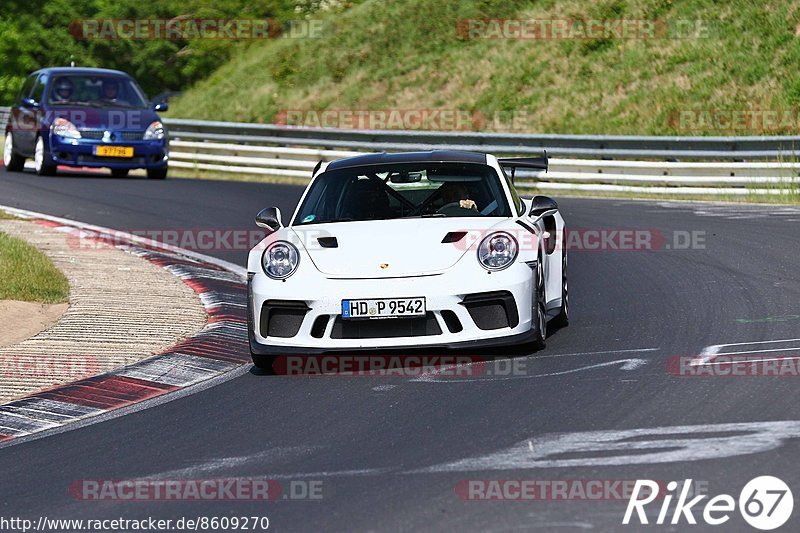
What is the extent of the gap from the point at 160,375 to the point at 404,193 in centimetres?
213

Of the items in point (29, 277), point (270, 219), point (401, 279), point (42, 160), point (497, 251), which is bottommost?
point (29, 277)

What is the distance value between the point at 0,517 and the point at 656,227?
454 inches

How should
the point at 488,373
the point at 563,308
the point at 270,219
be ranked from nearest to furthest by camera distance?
the point at 488,373
the point at 270,219
the point at 563,308

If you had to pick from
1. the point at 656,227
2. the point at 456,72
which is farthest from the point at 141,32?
the point at 656,227

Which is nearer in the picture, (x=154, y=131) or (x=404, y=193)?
(x=404, y=193)

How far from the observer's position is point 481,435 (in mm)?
6508

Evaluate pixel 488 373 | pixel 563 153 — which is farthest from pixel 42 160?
pixel 488 373

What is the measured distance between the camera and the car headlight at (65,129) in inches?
886

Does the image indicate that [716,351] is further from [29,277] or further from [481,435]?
[29,277]

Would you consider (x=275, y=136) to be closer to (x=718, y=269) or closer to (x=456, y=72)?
(x=456, y=72)

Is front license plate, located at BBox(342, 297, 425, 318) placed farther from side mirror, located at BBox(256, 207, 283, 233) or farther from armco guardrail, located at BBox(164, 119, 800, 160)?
armco guardrail, located at BBox(164, 119, 800, 160)

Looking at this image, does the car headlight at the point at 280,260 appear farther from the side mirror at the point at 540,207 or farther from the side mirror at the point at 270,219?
the side mirror at the point at 540,207

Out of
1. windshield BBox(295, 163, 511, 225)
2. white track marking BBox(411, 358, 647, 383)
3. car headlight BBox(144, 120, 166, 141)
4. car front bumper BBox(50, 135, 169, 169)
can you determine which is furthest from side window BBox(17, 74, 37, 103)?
white track marking BBox(411, 358, 647, 383)

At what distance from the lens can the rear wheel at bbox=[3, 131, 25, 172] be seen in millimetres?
24516
